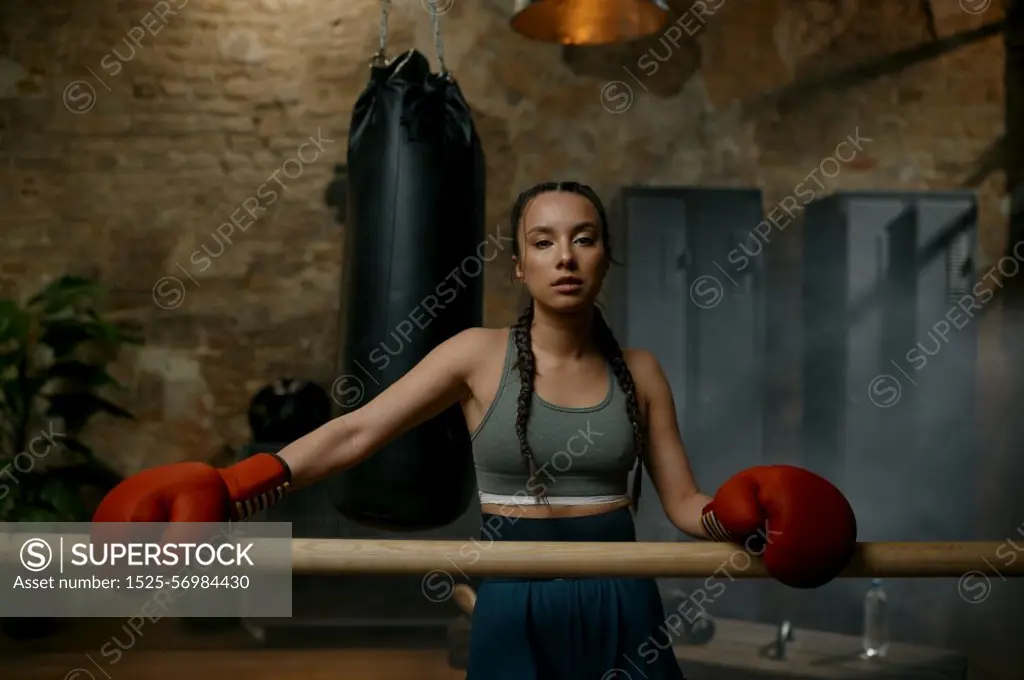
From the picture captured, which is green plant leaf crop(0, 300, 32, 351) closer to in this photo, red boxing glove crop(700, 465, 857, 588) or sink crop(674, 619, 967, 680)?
sink crop(674, 619, 967, 680)

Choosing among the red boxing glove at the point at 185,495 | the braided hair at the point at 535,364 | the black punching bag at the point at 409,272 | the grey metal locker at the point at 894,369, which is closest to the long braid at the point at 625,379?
the braided hair at the point at 535,364

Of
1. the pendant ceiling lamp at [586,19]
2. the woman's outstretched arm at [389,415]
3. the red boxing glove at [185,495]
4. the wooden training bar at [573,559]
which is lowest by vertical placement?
the wooden training bar at [573,559]

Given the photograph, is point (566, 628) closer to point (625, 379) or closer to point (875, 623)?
point (625, 379)

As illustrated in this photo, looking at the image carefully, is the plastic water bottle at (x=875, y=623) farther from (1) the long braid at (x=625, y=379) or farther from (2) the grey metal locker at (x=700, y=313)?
(1) the long braid at (x=625, y=379)

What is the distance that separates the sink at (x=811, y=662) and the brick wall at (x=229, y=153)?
168cm

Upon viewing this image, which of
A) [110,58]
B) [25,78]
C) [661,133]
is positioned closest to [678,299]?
[661,133]

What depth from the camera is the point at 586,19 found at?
2645 mm

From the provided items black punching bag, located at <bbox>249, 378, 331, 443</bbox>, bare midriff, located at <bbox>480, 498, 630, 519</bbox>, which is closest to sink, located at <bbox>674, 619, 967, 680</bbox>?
bare midriff, located at <bbox>480, 498, 630, 519</bbox>

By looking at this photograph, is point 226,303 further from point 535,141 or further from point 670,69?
point 670,69

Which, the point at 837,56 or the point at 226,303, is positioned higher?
the point at 837,56

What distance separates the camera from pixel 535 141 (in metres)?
4.08

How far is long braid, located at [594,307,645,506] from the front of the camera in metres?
1.56

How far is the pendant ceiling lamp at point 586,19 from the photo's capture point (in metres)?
2.54

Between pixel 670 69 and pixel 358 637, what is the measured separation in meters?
2.64
